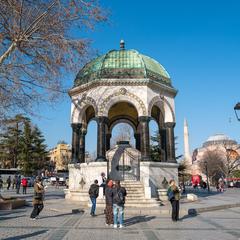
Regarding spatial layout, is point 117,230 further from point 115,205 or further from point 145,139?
point 145,139

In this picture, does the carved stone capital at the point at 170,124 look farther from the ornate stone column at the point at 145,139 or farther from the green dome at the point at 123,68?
the green dome at the point at 123,68

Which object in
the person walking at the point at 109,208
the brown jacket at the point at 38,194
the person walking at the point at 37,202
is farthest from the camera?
the brown jacket at the point at 38,194

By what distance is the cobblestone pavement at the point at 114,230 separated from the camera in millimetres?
8828

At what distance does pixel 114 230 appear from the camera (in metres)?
9.95

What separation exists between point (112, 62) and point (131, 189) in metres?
8.37

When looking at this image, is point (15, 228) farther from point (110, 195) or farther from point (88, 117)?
point (88, 117)

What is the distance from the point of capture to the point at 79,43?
14711 mm

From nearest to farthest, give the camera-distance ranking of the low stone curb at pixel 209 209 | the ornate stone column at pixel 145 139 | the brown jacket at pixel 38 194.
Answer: the brown jacket at pixel 38 194 < the low stone curb at pixel 209 209 < the ornate stone column at pixel 145 139

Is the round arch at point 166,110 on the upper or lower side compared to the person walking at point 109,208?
upper

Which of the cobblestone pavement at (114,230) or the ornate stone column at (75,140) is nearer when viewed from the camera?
the cobblestone pavement at (114,230)

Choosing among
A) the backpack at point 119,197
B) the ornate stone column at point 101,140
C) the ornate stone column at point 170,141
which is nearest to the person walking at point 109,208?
the backpack at point 119,197

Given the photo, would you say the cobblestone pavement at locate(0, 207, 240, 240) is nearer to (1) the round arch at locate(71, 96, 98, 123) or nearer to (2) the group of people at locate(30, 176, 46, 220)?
(2) the group of people at locate(30, 176, 46, 220)

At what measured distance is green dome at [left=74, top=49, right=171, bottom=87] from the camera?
20047mm

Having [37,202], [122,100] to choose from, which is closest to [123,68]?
[122,100]
